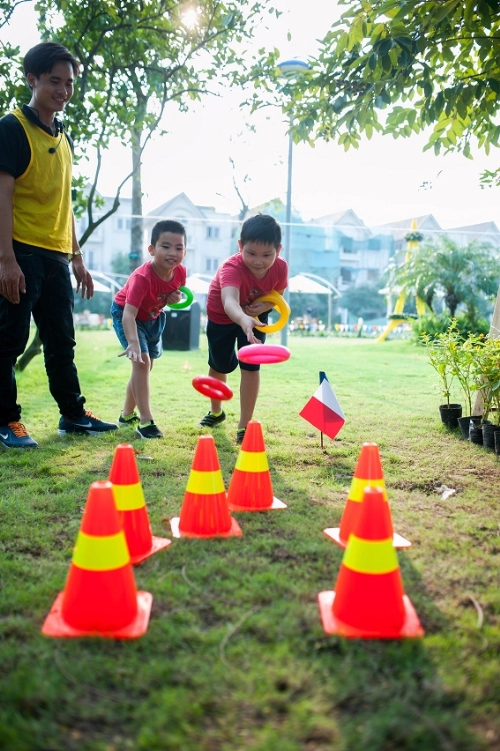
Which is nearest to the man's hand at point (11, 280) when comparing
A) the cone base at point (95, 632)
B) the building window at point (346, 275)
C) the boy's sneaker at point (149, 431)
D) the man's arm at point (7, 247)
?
the man's arm at point (7, 247)

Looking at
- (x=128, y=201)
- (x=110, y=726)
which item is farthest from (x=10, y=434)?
(x=128, y=201)

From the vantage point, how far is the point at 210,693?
1430 mm

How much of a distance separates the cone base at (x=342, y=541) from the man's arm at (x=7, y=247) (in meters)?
2.45

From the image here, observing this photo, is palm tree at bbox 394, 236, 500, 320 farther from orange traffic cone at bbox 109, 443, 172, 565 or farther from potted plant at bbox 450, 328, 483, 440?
orange traffic cone at bbox 109, 443, 172, 565

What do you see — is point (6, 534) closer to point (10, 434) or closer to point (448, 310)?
point (10, 434)

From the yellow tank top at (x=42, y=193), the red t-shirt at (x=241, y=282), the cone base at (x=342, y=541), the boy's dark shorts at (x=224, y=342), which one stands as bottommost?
the cone base at (x=342, y=541)

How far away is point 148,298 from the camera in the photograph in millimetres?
4555

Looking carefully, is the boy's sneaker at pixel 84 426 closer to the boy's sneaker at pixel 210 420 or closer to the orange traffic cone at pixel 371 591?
the boy's sneaker at pixel 210 420

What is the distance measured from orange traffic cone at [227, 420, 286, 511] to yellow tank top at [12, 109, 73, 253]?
206 cm

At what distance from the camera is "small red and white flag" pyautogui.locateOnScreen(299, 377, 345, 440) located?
406 cm

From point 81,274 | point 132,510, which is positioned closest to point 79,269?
point 81,274

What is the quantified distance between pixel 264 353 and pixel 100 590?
1.76 meters

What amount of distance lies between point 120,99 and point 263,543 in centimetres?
600

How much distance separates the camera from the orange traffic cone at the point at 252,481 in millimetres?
2854
